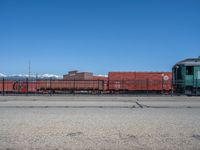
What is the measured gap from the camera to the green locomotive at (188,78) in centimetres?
2830

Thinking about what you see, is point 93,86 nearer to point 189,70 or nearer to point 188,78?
point 188,78

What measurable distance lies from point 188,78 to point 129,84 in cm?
796

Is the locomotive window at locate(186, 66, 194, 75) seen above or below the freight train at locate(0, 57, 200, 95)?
above

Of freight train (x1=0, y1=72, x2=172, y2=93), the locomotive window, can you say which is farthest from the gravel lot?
freight train (x1=0, y1=72, x2=172, y2=93)

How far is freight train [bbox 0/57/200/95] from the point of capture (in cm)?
2883

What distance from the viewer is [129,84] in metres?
34.7

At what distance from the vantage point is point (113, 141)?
706 centimetres

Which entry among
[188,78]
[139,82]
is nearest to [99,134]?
[188,78]

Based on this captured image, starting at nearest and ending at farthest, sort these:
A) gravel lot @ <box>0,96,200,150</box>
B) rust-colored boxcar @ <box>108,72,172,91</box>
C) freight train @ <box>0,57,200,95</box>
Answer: gravel lot @ <box>0,96,200,150</box> < freight train @ <box>0,57,200,95</box> < rust-colored boxcar @ <box>108,72,172,91</box>

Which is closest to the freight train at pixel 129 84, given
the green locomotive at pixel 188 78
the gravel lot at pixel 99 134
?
the green locomotive at pixel 188 78

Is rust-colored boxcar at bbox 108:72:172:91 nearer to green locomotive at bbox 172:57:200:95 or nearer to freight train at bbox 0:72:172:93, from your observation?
freight train at bbox 0:72:172:93

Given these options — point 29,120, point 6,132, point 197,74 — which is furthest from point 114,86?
point 6,132

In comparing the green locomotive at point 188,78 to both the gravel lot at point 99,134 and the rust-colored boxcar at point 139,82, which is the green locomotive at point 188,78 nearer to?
the rust-colored boxcar at point 139,82

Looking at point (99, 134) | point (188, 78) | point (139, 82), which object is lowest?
point (99, 134)
